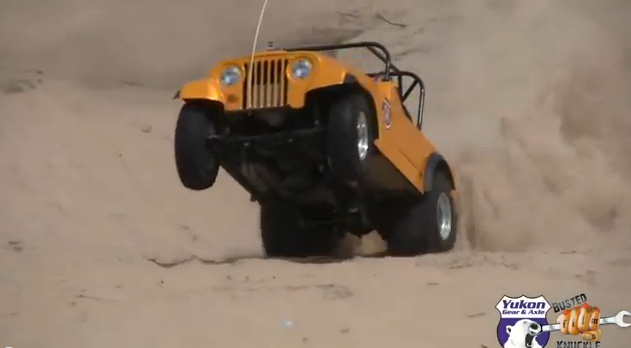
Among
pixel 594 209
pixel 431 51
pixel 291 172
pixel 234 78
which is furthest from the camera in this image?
pixel 431 51

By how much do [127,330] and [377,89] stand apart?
1444 mm

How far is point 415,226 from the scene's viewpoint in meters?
3.72

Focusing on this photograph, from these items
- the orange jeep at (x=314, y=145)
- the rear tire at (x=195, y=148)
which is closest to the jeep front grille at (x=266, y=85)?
the orange jeep at (x=314, y=145)

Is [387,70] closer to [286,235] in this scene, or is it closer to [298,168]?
[298,168]

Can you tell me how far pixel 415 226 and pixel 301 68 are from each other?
1.16 metres

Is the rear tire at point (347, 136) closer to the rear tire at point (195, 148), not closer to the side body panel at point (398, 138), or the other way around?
the side body panel at point (398, 138)

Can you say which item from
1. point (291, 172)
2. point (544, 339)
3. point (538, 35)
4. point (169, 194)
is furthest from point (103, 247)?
point (538, 35)

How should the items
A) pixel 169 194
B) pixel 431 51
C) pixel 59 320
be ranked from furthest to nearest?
pixel 431 51 < pixel 169 194 < pixel 59 320

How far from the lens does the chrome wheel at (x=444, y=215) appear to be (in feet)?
12.7

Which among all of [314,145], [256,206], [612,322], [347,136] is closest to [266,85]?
[314,145]

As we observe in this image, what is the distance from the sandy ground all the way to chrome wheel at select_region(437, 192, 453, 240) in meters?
0.36

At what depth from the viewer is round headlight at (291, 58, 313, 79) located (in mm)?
2940

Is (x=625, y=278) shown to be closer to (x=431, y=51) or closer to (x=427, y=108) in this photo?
(x=427, y=108)

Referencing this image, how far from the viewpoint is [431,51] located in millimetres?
6453
